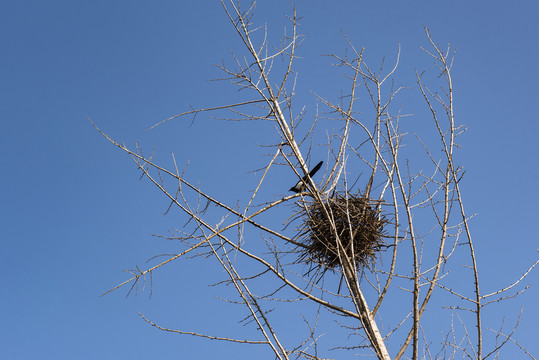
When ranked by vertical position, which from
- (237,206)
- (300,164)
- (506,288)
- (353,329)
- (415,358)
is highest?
(300,164)

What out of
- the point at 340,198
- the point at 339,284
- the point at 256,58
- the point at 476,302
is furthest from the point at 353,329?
the point at 256,58

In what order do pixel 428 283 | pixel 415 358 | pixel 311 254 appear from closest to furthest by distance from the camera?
pixel 415 358, pixel 428 283, pixel 311 254

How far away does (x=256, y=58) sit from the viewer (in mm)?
3846

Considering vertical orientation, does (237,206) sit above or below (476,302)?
above

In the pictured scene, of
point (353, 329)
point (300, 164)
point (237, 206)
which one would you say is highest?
point (300, 164)

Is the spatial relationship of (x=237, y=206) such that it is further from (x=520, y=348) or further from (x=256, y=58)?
(x=520, y=348)

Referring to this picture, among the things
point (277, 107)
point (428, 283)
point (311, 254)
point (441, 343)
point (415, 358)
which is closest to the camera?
point (415, 358)

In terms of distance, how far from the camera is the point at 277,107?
3.96 m

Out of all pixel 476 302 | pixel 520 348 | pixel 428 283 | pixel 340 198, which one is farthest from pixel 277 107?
pixel 520 348

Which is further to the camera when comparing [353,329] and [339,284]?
[339,284]

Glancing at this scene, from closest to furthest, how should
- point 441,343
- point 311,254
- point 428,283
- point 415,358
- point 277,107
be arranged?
point 415,358
point 428,283
point 441,343
point 277,107
point 311,254

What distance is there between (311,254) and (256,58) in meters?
1.52

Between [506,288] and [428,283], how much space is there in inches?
18.3

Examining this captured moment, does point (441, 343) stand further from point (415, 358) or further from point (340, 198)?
point (340, 198)
